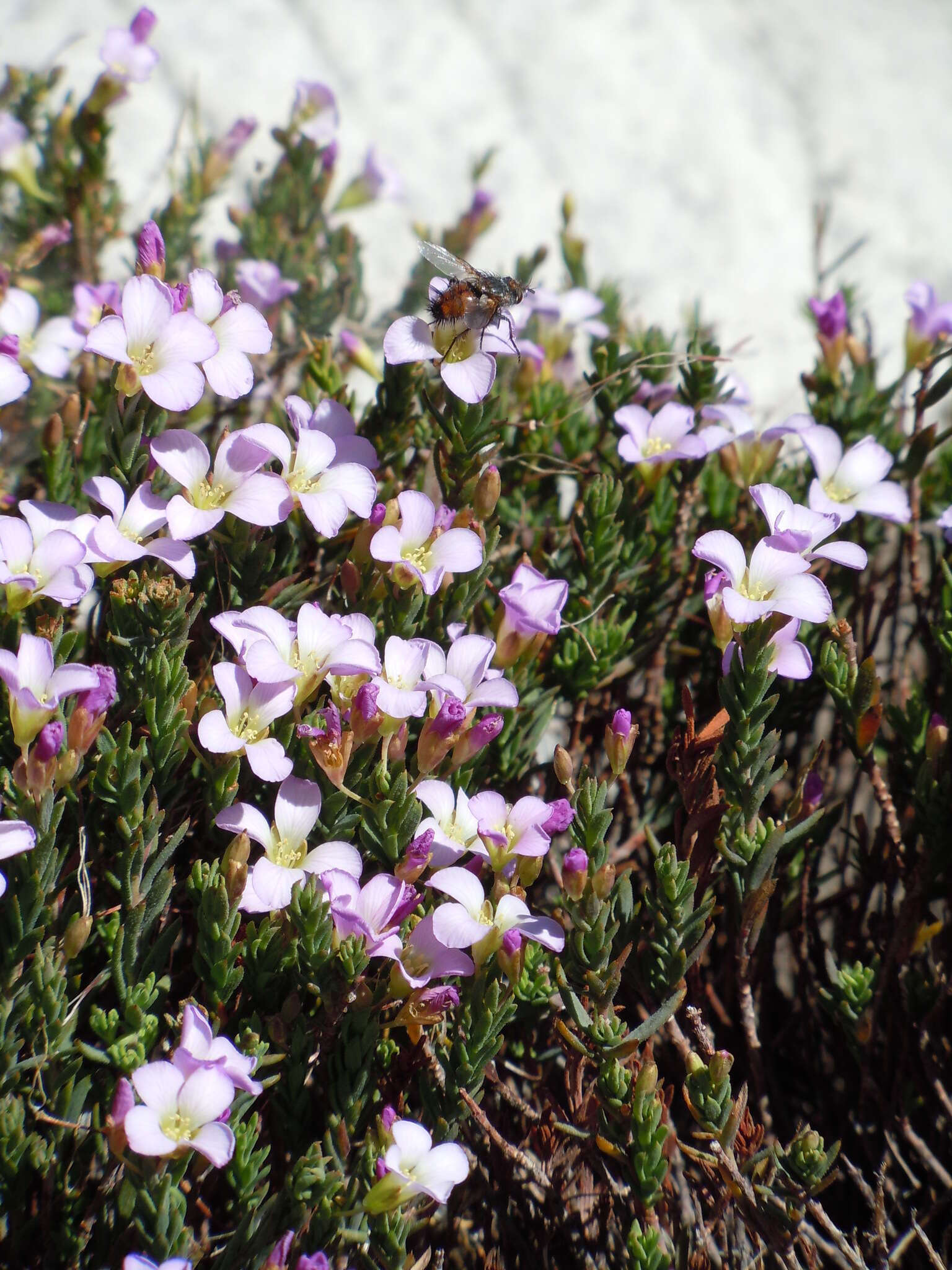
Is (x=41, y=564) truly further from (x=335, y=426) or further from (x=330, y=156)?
(x=330, y=156)

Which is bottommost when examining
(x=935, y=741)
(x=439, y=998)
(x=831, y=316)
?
(x=439, y=998)

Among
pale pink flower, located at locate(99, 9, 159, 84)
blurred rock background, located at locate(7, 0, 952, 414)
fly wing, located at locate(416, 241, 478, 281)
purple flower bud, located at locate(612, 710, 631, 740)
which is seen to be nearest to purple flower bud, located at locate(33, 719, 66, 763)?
purple flower bud, located at locate(612, 710, 631, 740)

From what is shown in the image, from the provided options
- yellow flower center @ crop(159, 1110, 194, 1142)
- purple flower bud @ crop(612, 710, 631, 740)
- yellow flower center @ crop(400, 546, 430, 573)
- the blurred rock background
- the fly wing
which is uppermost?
the blurred rock background

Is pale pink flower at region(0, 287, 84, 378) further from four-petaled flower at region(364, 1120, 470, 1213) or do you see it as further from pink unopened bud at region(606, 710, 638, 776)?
four-petaled flower at region(364, 1120, 470, 1213)

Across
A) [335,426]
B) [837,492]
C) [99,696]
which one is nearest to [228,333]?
[335,426]

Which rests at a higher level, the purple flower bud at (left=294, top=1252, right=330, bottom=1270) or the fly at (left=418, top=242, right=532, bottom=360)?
the fly at (left=418, top=242, right=532, bottom=360)

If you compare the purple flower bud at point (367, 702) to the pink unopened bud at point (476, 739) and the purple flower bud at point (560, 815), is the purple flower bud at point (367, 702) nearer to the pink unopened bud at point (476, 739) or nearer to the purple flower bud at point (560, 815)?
the pink unopened bud at point (476, 739)

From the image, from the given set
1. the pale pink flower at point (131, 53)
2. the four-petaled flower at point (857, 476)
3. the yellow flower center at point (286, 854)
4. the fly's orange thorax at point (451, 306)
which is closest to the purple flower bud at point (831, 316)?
the four-petaled flower at point (857, 476)
